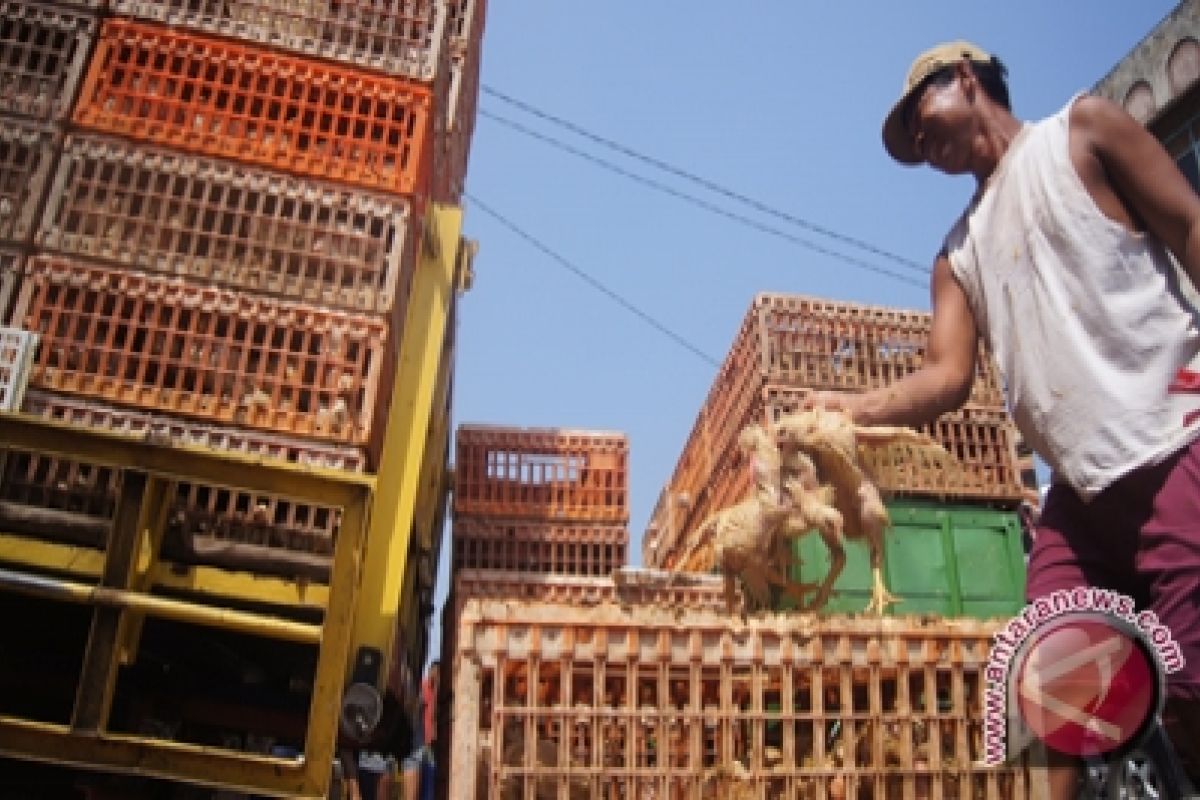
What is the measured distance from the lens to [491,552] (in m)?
12.8

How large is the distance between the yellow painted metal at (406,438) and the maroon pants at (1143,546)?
16.5 ft

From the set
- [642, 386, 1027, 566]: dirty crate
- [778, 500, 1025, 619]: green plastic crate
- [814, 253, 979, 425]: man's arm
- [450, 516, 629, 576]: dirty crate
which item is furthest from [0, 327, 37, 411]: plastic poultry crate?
[778, 500, 1025, 619]: green plastic crate

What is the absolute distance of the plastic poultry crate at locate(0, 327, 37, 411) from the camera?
651cm

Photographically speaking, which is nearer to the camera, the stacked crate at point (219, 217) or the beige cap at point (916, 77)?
the beige cap at point (916, 77)

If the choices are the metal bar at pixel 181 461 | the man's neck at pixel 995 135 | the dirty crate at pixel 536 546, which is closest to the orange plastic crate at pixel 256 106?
the metal bar at pixel 181 461

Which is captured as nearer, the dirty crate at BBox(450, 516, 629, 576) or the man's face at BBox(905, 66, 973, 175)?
the man's face at BBox(905, 66, 973, 175)

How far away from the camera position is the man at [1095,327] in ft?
5.92

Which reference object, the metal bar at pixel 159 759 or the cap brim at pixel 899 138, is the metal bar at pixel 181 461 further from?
the cap brim at pixel 899 138

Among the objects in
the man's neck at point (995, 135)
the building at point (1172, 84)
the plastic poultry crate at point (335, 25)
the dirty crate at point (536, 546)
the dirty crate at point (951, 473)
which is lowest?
the man's neck at point (995, 135)

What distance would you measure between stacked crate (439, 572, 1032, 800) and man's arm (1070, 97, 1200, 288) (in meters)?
2.49

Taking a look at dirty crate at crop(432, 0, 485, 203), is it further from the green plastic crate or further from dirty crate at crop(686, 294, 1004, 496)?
the green plastic crate

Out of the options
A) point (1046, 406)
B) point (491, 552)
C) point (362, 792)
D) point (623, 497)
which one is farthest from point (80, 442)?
point (362, 792)

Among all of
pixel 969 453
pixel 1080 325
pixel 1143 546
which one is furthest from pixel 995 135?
pixel 969 453

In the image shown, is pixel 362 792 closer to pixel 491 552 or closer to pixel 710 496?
pixel 491 552
